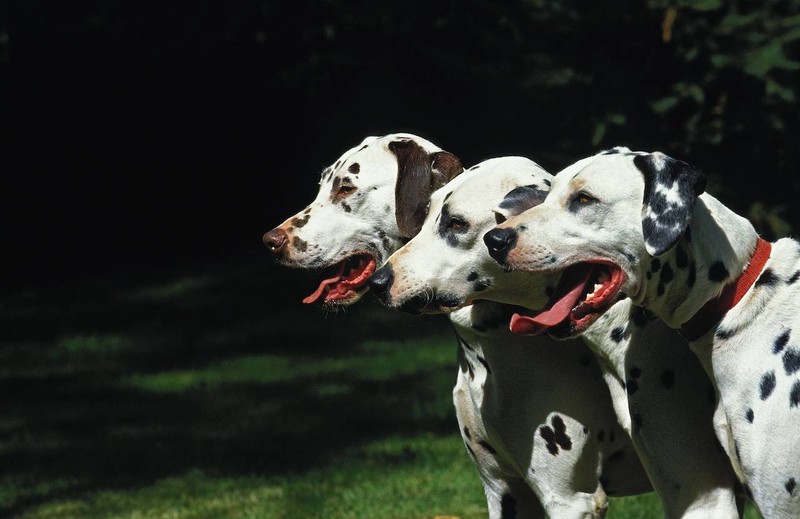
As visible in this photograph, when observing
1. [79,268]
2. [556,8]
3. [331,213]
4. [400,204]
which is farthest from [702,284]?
[79,268]

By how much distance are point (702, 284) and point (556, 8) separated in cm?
923

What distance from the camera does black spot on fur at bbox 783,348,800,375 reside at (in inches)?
169

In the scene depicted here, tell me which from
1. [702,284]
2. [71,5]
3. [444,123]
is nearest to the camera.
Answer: [702,284]

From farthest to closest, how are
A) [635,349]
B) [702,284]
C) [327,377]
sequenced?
[327,377] → [635,349] → [702,284]

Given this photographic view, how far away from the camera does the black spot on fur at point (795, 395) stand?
4258mm

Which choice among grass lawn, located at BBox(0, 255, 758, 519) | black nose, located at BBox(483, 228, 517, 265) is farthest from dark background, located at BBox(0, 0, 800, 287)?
black nose, located at BBox(483, 228, 517, 265)

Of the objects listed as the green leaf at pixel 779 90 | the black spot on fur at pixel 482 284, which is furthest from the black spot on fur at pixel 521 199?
the green leaf at pixel 779 90

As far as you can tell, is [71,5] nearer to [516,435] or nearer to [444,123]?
[444,123]

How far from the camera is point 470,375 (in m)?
5.32

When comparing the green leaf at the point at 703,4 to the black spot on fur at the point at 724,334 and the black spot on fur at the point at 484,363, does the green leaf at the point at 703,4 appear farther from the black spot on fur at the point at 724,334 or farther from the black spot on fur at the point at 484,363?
the black spot on fur at the point at 724,334

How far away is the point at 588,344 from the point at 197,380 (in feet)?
25.0

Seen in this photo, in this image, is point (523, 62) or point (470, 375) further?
point (523, 62)

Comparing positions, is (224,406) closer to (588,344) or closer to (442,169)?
(442,169)

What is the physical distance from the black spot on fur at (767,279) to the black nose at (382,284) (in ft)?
3.96
